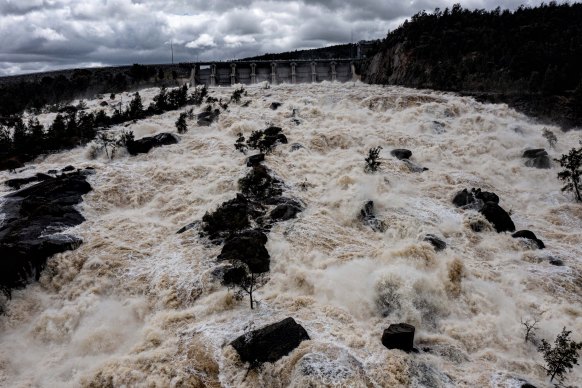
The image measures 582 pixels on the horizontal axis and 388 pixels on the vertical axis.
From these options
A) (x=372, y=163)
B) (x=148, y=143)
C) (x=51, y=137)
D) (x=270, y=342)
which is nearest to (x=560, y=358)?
(x=270, y=342)

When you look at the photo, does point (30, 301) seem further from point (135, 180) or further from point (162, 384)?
point (135, 180)

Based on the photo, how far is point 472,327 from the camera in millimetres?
9156

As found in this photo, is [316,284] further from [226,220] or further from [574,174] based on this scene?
[574,174]

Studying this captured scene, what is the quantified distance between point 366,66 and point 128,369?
4752 cm

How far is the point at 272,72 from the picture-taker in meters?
51.0

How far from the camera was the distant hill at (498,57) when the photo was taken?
27625mm

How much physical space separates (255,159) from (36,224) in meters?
8.90

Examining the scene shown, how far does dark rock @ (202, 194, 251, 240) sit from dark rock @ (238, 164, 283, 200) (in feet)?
5.18

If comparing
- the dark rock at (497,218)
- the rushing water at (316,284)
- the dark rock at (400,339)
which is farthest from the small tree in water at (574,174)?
the dark rock at (400,339)

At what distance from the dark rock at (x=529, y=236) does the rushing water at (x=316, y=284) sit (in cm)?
24

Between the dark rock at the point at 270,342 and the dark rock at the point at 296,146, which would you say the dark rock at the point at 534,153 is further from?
the dark rock at the point at 270,342

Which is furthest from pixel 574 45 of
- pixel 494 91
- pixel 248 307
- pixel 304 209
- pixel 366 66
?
pixel 248 307

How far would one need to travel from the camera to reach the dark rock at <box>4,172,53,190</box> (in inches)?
645

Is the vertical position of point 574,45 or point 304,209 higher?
point 574,45
